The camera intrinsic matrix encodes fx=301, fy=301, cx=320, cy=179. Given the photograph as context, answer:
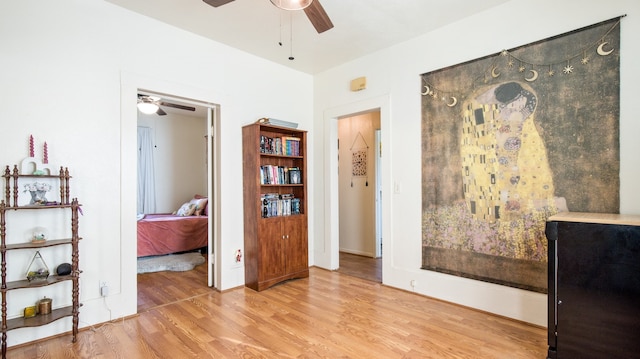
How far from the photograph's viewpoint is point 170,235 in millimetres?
4883

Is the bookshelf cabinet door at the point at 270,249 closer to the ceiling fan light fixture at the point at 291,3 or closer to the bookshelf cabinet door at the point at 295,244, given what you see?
the bookshelf cabinet door at the point at 295,244

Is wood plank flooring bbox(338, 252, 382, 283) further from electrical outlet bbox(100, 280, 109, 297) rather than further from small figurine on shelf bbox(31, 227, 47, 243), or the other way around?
small figurine on shelf bbox(31, 227, 47, 243)

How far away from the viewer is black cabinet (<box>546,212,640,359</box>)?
5.61ft

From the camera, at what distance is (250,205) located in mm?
3549

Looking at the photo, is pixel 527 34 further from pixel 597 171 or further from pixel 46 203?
pixel 46 203

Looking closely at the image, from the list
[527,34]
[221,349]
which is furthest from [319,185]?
[527,34]

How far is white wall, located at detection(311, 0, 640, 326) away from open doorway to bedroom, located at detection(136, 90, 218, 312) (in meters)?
1.57

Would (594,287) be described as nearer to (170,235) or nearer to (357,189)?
(357,189)

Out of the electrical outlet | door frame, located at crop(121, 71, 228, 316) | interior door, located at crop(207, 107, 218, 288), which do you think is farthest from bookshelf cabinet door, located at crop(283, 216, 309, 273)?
the electrical outlet

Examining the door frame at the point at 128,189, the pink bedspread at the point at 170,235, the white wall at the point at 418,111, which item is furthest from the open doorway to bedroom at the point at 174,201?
the white wall at the point at 418,111

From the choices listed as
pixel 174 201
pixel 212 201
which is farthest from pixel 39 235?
pixel 174 201

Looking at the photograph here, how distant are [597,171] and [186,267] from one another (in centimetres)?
471

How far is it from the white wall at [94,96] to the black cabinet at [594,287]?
3.36 m

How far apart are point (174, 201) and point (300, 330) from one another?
546 centimetres
